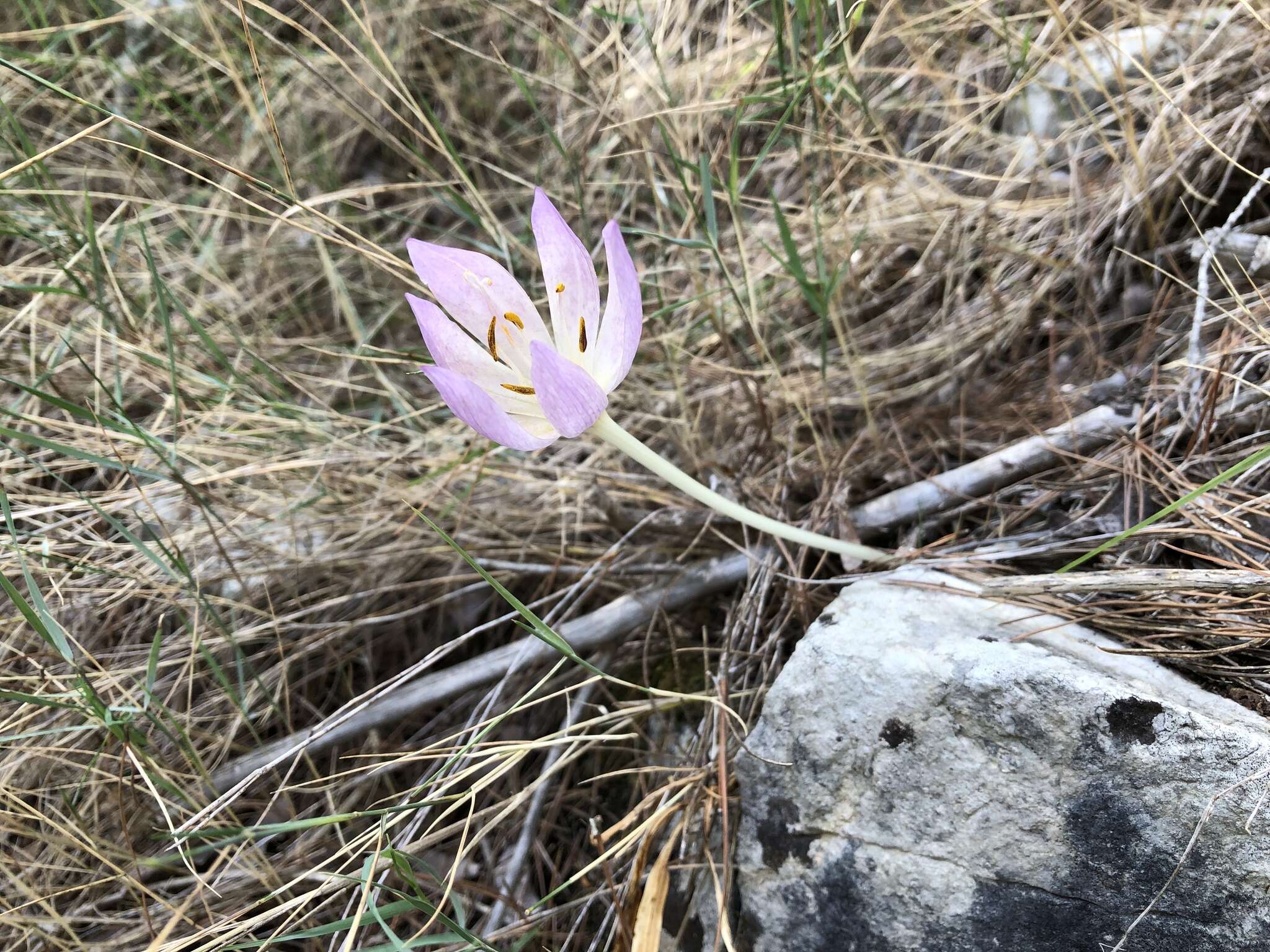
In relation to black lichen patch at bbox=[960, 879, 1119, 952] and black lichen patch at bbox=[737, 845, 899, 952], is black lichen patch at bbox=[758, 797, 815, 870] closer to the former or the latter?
black lichen patch at bbox=[737, 845, 899, 952]

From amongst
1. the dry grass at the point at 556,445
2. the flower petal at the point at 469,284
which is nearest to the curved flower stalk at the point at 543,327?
the flower petal at the point at 469,284

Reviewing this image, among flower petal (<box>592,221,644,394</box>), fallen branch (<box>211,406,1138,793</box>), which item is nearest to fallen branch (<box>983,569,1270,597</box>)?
fallen branch (<box>211,406,1138,793</box>)

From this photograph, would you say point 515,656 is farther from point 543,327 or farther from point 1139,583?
point 1139,583

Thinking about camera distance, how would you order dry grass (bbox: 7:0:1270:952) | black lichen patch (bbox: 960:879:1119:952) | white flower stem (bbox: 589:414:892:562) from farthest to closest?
dry grass (bbox: 7:0:1270:952), white flower stem (bbox: 589:414:892:562), black lichen patch (bbox: 960:879:1119:952)

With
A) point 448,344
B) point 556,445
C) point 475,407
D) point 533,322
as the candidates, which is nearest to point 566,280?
point 533,322

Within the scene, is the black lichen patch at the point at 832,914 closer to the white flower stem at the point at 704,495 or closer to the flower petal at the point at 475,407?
the white flower stem at the point at 704,495

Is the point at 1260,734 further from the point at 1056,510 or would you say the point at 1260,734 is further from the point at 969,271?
the point at 969,271

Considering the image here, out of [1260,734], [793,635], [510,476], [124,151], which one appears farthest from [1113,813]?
[124,151]
